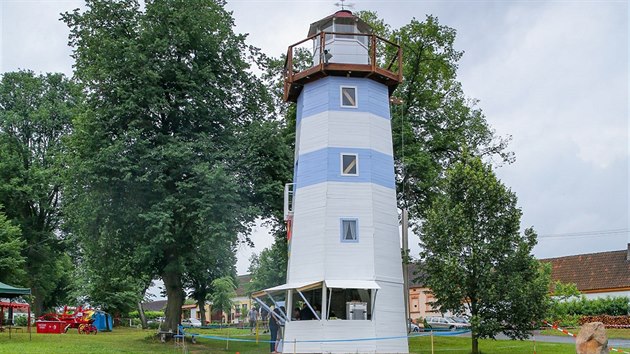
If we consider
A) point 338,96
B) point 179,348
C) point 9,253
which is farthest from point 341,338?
point 9,253

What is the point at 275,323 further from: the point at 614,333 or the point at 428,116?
the point at 614,333

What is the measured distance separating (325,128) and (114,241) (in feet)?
36.5

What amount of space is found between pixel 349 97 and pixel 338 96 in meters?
0.43

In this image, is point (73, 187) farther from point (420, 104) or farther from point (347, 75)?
point (420, 104)

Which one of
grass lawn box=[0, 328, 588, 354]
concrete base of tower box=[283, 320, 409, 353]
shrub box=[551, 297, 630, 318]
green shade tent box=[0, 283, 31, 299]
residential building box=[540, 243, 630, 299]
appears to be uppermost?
→ residential building box=[540, 243, 630, 299]

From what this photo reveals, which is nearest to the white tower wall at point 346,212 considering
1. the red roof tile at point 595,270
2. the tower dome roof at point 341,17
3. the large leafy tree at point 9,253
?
the tower dome roof at point 341,17

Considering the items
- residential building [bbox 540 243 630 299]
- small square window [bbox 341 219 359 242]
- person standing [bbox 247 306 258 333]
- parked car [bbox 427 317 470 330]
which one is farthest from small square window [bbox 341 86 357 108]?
residential building [bbox 540 243 630 299]

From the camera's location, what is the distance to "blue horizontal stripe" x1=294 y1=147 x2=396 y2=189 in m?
23.7

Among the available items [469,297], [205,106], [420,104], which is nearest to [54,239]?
[205,106]

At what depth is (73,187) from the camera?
89.1 feet

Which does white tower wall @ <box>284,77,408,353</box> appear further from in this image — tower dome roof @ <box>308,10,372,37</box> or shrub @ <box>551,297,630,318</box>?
shrub @ <box>551,297,630,318</box>

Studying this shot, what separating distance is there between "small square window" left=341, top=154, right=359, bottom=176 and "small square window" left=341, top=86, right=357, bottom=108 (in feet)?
6.70

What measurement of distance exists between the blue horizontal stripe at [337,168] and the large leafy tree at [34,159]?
22.9 m

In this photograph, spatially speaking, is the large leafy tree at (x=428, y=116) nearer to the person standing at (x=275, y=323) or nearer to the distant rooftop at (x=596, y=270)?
→ the person standing at (x=275, y=323)
